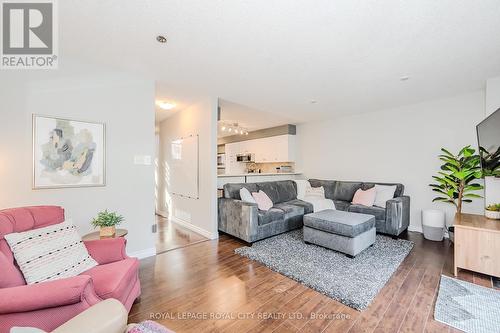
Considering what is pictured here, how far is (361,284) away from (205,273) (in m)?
1.69

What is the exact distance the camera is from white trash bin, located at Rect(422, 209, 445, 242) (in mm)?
3482

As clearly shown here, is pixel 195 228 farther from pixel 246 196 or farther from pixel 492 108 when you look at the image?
pixel 492 108

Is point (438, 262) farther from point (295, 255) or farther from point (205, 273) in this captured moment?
point (205, 273)

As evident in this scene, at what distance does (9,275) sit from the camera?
133cm

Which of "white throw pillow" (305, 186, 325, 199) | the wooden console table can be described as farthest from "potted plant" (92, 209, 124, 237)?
"white throw pillow" (305, 186, 325, 199)

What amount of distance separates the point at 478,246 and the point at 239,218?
9.47 feet

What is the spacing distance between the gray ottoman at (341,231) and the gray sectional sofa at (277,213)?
608 millimetres

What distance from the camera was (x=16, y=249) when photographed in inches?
58.1

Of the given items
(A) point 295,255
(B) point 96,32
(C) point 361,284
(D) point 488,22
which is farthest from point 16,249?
(D) point 488,22

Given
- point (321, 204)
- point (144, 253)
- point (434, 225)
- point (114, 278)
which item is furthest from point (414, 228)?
point (114, 278)

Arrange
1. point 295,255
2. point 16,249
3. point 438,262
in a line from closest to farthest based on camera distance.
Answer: point 16,249, point 438,262, point 295,255

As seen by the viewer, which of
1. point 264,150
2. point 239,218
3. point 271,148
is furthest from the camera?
point 264,150
